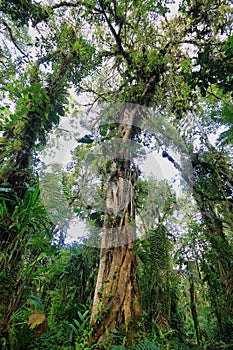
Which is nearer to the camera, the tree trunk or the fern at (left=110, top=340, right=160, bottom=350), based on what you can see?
the fern at (left=110, top=340, right=160, bottom=350)

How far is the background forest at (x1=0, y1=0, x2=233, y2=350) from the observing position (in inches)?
57.3

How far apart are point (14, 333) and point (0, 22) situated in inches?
172

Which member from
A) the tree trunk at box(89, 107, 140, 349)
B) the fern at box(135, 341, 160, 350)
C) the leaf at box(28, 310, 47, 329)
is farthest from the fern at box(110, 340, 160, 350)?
the leaf at box(28, 310, 47, 329)

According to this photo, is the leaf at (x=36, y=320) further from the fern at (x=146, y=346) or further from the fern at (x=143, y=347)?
the fern at (x=146, y=346)

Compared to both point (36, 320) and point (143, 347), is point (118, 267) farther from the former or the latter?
point (36, 320)

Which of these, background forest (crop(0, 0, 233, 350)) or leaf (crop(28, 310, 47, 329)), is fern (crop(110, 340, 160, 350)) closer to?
background forest (crop(0, 0, 233, 350))

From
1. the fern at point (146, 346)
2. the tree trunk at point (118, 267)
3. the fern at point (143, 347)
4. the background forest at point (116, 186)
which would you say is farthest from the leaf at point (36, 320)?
the fern at point (146, 346)

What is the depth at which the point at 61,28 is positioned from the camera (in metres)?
3.22

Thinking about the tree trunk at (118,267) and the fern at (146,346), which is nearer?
the fern at (146,346)

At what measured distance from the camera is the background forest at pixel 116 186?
4.77 ft

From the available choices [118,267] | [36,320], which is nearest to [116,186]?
[118,267]

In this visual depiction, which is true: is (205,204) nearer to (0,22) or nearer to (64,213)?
(64,213)

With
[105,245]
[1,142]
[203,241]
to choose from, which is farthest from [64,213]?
[203,241]

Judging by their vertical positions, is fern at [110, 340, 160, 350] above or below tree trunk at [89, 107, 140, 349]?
below
